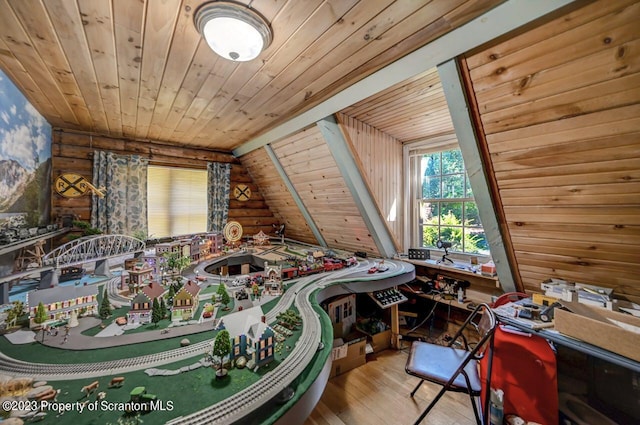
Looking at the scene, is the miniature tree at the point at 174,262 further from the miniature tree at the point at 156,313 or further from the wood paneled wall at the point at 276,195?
the wood paneled wall at the point at 276,195

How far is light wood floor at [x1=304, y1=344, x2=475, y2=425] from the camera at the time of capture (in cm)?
178

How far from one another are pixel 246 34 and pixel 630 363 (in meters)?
2.46

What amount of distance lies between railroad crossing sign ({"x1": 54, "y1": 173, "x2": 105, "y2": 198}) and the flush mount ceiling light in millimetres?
2606

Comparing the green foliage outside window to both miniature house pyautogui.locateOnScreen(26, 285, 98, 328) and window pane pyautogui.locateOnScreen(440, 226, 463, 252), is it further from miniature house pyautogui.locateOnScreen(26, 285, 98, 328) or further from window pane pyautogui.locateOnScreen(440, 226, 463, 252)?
miniature house pyautogui.locateOnScreen(26, 285, 98, 328)

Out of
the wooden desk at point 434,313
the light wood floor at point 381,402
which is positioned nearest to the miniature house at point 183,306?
the light wood floor at point 381,402

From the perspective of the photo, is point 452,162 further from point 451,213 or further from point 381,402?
point 381,402

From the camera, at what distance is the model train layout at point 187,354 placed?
0.76 meters

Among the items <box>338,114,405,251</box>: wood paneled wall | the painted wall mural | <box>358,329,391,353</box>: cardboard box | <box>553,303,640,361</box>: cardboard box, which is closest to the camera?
<box>553,303,640,361</box>: cardboard box

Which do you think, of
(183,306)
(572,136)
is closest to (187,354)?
(183,306)

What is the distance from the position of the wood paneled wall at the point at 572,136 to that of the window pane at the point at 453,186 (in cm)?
114

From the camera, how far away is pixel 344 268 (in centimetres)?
242

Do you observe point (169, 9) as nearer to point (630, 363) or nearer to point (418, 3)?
point (418, 3)

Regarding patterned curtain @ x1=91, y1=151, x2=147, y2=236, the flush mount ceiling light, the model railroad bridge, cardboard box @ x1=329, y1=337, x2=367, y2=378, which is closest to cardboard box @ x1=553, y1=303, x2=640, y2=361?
cardboard box @ x1=329, y1=337, x2=367, y2=378

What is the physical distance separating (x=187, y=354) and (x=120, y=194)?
9.38 ft
